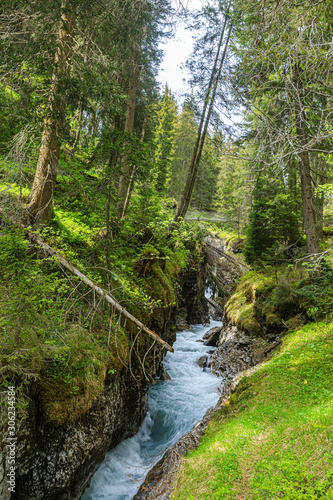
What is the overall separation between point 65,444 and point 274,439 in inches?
140

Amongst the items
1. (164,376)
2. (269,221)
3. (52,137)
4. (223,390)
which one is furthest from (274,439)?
(269,221)

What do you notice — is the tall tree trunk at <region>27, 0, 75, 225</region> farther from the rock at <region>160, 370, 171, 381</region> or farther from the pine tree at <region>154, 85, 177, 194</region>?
the pine tree at <region>154, 85, 177, 194</region>

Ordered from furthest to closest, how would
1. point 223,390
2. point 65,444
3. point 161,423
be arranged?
point 223,390, point 161,423, point 65,444

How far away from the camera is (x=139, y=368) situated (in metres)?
7.27

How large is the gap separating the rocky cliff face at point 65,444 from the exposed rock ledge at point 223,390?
4.19ft

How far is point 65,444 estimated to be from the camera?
4.24 meters

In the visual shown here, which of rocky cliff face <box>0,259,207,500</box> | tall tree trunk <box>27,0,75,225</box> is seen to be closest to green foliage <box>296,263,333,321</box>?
rocky cliff face <box>0,259,207,500</box>

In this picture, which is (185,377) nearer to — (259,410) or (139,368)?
(139,368)

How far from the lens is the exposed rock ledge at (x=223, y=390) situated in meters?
5.09

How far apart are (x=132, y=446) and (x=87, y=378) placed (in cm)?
405

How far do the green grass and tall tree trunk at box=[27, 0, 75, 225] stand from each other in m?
5.99

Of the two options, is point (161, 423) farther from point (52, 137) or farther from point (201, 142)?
point (201, 142)

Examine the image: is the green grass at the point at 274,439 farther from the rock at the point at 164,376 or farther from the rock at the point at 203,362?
the rock at the point at 203,362

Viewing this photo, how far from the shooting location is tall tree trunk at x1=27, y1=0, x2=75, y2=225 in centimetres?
563
